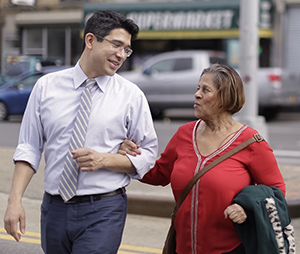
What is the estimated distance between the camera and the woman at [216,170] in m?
2.72

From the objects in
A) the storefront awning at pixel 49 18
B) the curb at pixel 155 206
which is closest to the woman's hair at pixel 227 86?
the curb at pixel 155 206

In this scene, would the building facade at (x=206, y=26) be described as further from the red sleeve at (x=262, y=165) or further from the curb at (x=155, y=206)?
the red sleeve at (x=262, y=165)

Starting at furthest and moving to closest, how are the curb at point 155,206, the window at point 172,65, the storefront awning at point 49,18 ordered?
the storefront awning at point 49,18
the window at point 172,65
the curb at point 155,206

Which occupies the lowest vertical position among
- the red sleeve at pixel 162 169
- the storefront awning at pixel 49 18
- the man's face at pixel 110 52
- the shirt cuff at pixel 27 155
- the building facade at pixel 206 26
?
the red sleeve at pixel 162 169

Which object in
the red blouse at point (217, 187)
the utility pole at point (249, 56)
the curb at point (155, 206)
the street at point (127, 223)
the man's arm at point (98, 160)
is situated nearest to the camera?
the man's arm at point (98, 160)

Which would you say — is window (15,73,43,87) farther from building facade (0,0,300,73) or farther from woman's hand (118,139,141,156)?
woman's hand (118,139,141,156)

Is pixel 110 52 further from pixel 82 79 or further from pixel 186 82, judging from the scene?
pixel 186 82

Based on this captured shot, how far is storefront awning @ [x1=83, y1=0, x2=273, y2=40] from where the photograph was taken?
20562 mm

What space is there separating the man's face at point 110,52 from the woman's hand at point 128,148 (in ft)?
1.08

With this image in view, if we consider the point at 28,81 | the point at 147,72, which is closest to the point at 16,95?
the point at 28,81

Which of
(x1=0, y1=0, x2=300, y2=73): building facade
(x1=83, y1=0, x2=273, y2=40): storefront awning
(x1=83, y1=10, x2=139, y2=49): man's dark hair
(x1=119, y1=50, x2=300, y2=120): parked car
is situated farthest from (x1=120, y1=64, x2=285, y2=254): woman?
(x1=83, y1=0, x2=273, y2=40): storefront awning

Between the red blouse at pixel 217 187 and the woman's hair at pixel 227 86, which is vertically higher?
the woman's hair at pixel 227 86

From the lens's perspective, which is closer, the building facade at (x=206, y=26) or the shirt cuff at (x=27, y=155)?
the shirt cuff at (x=27, y=155)

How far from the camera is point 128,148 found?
9.04 ft
